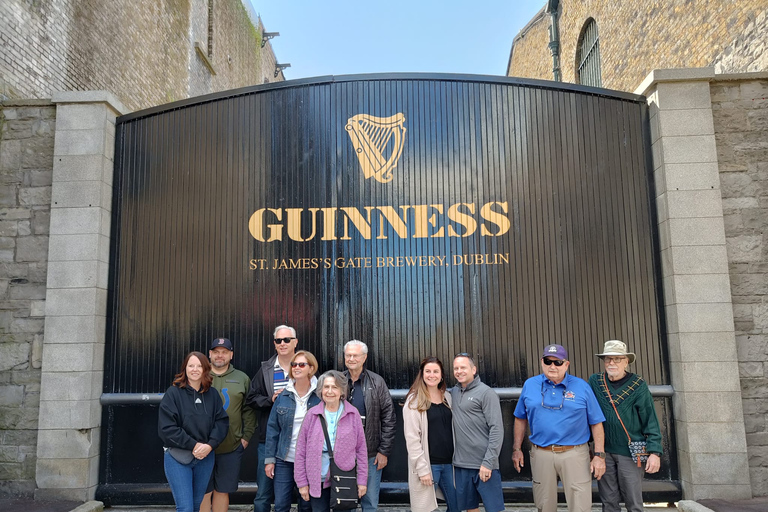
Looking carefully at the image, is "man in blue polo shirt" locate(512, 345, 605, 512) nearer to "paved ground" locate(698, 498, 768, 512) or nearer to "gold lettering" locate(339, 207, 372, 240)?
"paved ground" locate(698, 498, 768, 512)

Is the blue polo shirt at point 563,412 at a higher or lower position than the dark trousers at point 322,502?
higher

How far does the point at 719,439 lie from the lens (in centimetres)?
576

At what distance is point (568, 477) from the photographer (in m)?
4.78

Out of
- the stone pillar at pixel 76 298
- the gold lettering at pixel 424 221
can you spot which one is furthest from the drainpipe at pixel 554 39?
the stone pillar at pixel 76 298

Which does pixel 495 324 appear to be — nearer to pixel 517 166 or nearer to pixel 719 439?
pixel 517 166

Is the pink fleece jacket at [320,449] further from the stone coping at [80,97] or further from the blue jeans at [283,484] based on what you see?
the stone coping at [80,97]

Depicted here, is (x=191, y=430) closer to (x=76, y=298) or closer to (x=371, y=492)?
(x=371, y=492)

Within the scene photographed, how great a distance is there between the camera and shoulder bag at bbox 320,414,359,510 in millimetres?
4453

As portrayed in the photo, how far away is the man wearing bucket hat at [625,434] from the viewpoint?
188 inches

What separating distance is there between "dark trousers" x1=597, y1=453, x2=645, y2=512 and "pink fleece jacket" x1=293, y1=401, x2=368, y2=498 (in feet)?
6.56

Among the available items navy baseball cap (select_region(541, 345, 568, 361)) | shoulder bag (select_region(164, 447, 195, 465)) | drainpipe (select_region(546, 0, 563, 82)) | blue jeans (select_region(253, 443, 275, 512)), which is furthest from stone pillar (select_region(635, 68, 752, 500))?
drainpipe (select_region(546, 0, 563, 82))

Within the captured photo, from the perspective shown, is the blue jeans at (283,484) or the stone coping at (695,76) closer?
the blue jeans at (283,484)

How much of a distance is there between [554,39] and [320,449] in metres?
17.2

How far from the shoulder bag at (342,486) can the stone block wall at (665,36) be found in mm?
7141
